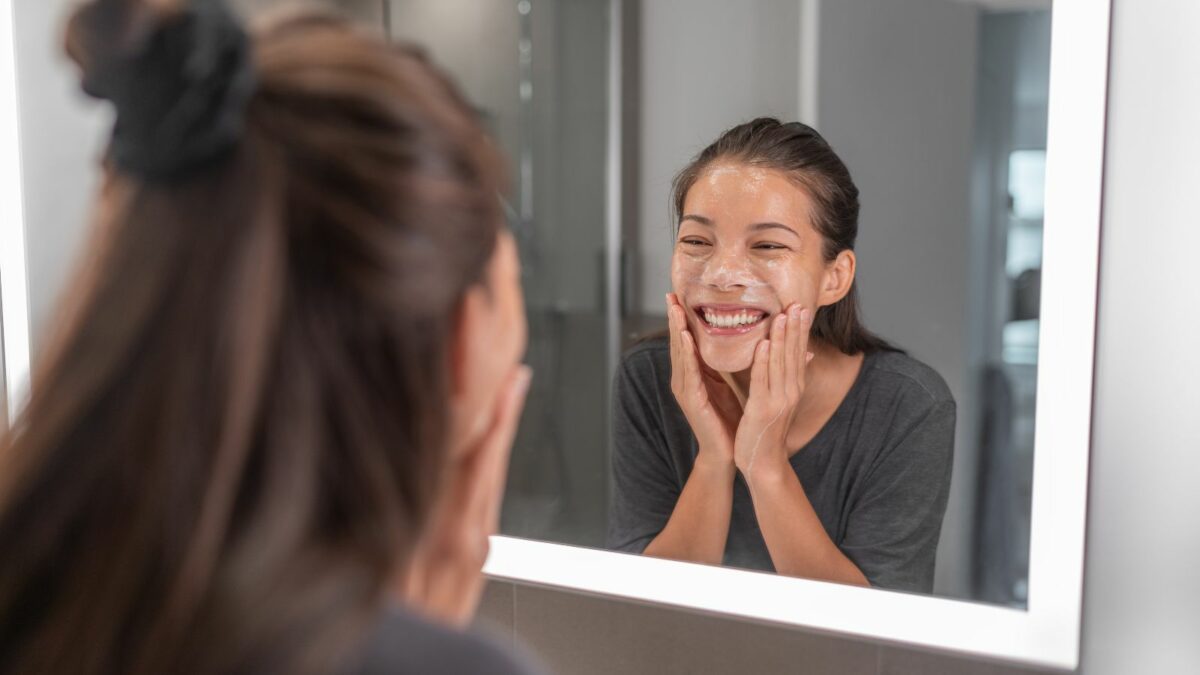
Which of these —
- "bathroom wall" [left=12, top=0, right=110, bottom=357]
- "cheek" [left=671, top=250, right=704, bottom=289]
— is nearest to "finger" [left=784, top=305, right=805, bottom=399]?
"cheek" [left=671, top=250, right=704, bottom=289]

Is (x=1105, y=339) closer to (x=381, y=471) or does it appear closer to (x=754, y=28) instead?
(x=754, y=28)

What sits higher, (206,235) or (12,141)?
(12,141)

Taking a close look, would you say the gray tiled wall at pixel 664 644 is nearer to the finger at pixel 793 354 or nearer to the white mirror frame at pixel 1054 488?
the white mirror frame at pixel 1054 488

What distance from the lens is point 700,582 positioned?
1.06 metres

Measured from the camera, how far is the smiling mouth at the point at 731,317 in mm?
993

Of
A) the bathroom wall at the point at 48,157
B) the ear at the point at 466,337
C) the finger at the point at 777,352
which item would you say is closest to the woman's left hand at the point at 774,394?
the finger at the point at 777,352

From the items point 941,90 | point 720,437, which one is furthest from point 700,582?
point 941,90

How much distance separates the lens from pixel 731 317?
1.01 m

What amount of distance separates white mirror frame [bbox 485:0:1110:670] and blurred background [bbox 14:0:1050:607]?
0.01 m

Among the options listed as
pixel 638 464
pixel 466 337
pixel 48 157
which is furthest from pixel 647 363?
pixel 48 157

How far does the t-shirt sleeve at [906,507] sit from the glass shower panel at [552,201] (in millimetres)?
289

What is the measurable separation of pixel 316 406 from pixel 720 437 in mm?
677

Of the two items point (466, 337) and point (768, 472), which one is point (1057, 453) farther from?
point (466, 337)

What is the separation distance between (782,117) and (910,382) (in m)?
0.29
